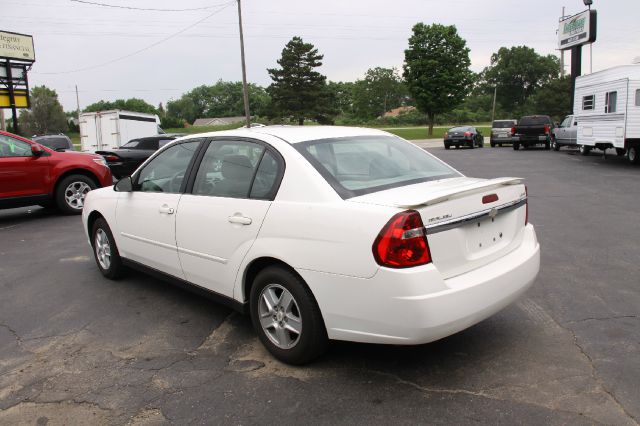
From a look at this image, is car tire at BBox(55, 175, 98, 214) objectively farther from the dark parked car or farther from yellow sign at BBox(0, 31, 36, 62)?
yellow sign at BBox(0, 31, 36, 62)

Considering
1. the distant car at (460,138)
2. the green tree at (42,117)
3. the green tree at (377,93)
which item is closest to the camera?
the distant car at (460,138)

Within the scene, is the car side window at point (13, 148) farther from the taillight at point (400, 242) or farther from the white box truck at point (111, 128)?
the white box truck at point (111, 128)

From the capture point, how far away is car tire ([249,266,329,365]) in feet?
10.5

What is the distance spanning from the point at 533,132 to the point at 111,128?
2129cm

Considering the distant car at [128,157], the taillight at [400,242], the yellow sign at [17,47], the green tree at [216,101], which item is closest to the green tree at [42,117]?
the yellow sign at [17,47]

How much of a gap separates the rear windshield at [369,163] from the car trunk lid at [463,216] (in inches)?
6.2

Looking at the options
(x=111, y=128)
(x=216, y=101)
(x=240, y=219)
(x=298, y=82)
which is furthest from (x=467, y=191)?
(x=216, y=101)

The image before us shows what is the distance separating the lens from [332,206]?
3.09m

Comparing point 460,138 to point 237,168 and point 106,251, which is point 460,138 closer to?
point 106,251

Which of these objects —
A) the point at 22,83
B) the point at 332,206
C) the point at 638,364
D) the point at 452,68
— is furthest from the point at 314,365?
the point at 452,68

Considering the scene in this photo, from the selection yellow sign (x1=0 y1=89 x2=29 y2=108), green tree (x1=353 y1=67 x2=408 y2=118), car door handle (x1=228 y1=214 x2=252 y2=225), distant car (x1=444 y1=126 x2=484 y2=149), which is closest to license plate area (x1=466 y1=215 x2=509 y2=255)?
car door handle (x1=228 y1=214 x2=252 y2=225)

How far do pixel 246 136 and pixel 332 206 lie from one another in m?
1.16

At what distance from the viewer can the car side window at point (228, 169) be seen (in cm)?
377

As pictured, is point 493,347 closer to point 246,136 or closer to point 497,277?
point 497,277
